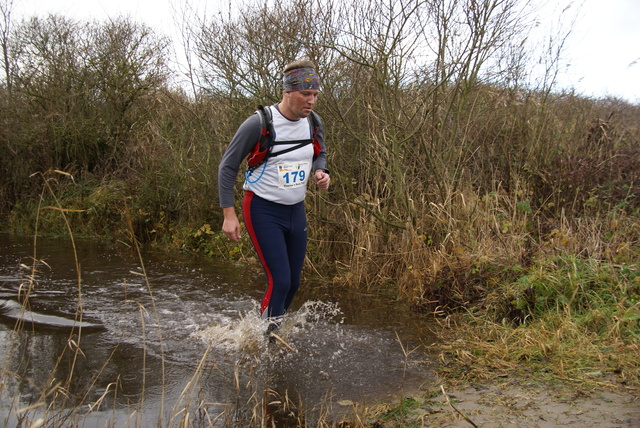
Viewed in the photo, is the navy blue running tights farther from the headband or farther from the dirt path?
the dirt path

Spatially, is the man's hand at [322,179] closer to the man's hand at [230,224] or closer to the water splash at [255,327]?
the man's hand at [230,224]

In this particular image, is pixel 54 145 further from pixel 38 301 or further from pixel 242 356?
pixel 242 356

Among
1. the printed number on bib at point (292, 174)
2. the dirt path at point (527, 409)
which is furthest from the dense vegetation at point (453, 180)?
the printed number on bib at point (292, 174)

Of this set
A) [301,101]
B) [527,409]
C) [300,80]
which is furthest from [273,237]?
[527,409]

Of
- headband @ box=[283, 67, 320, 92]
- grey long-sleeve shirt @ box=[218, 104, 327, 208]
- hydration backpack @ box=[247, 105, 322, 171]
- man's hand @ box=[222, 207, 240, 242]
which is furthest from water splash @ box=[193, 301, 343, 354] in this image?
headband @ box=[283, 67, 320, 92]

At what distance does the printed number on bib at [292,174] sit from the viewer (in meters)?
3.80

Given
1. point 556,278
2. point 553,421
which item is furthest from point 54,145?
point 553,421

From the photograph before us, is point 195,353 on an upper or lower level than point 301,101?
lower

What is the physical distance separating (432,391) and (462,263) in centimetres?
212

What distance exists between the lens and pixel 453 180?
6.21 m

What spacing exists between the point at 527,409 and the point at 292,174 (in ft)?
6.97

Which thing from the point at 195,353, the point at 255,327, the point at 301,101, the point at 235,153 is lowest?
the point at 195,353

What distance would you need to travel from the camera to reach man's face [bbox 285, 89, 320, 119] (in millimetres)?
3707

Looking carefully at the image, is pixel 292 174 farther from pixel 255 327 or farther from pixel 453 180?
pixel 453 180
